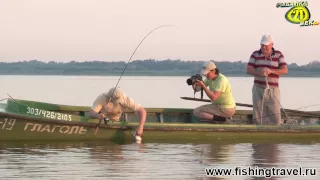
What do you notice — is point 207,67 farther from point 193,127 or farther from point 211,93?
point 193,127

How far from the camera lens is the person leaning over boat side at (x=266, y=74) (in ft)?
63.1

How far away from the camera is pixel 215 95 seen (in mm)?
19375

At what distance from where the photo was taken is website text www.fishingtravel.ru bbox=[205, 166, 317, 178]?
1476 cm

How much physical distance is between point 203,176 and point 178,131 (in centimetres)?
527

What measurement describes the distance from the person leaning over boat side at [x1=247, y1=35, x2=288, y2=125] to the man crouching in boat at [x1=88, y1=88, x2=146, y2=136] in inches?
105

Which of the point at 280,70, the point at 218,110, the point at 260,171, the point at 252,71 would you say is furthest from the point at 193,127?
the point at 260,171

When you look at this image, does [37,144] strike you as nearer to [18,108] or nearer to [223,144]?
[18,108]

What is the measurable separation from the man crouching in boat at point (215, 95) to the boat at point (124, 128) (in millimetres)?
235

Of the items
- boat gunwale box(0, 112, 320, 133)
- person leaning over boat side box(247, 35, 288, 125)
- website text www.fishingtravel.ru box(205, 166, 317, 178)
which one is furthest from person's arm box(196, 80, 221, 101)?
website text www.fishingtravel.ru box(205, 166, 317, 178)

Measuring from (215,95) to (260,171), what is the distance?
441 centimetres

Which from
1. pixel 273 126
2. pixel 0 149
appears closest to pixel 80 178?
pixel 0 149

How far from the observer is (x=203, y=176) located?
→ 1446 centimetres

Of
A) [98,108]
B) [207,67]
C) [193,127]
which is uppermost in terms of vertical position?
[207,67]

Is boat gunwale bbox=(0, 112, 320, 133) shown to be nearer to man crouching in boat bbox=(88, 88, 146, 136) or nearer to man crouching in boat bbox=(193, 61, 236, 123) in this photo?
man crouching in boat bbox=(88, 88, 146, 136)
